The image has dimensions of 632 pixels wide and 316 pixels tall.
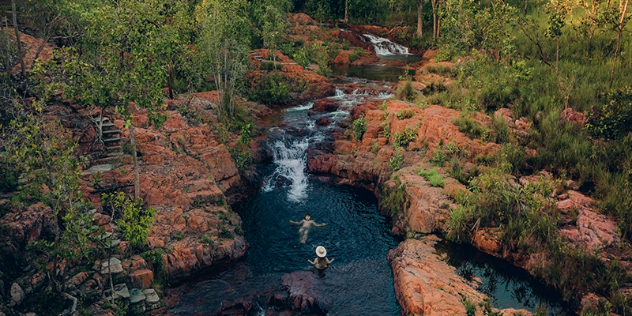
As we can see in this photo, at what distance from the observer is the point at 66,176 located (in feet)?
A: 38.6

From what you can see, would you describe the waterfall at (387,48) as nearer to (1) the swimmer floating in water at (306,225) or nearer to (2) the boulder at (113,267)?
(1) the swimmer floating in water at (306,225)

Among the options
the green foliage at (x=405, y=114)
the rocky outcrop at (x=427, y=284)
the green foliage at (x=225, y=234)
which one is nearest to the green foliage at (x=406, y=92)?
the green foliage at (x=405, y=114)

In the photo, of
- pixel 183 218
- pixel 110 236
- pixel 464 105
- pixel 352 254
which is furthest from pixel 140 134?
pixel 464 105

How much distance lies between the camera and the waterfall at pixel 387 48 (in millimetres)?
53875

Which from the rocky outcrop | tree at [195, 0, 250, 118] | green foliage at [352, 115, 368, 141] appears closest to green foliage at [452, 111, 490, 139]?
green foliage at [352, 115, 368, 141]

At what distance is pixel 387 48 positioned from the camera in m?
54.5

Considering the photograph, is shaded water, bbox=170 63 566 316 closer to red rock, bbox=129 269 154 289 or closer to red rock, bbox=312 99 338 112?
red rock, bbox=129 269 154 289

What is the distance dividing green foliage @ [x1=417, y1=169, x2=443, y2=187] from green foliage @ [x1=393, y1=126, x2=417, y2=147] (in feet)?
10.4

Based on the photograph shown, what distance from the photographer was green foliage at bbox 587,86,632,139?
59.5ft

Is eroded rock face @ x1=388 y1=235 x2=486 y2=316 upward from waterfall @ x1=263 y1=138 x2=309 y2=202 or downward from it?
downward

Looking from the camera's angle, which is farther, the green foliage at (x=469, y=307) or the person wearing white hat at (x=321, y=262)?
the person wearing white hat at (x=321, y=262)

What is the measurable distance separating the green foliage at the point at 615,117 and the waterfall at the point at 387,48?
3627cm

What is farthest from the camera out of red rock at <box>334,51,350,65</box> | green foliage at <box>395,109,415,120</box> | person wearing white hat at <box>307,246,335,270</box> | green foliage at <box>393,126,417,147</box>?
red rock at <box>334,51,350,65</box>

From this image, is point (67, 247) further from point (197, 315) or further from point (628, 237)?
point (628, 237)
